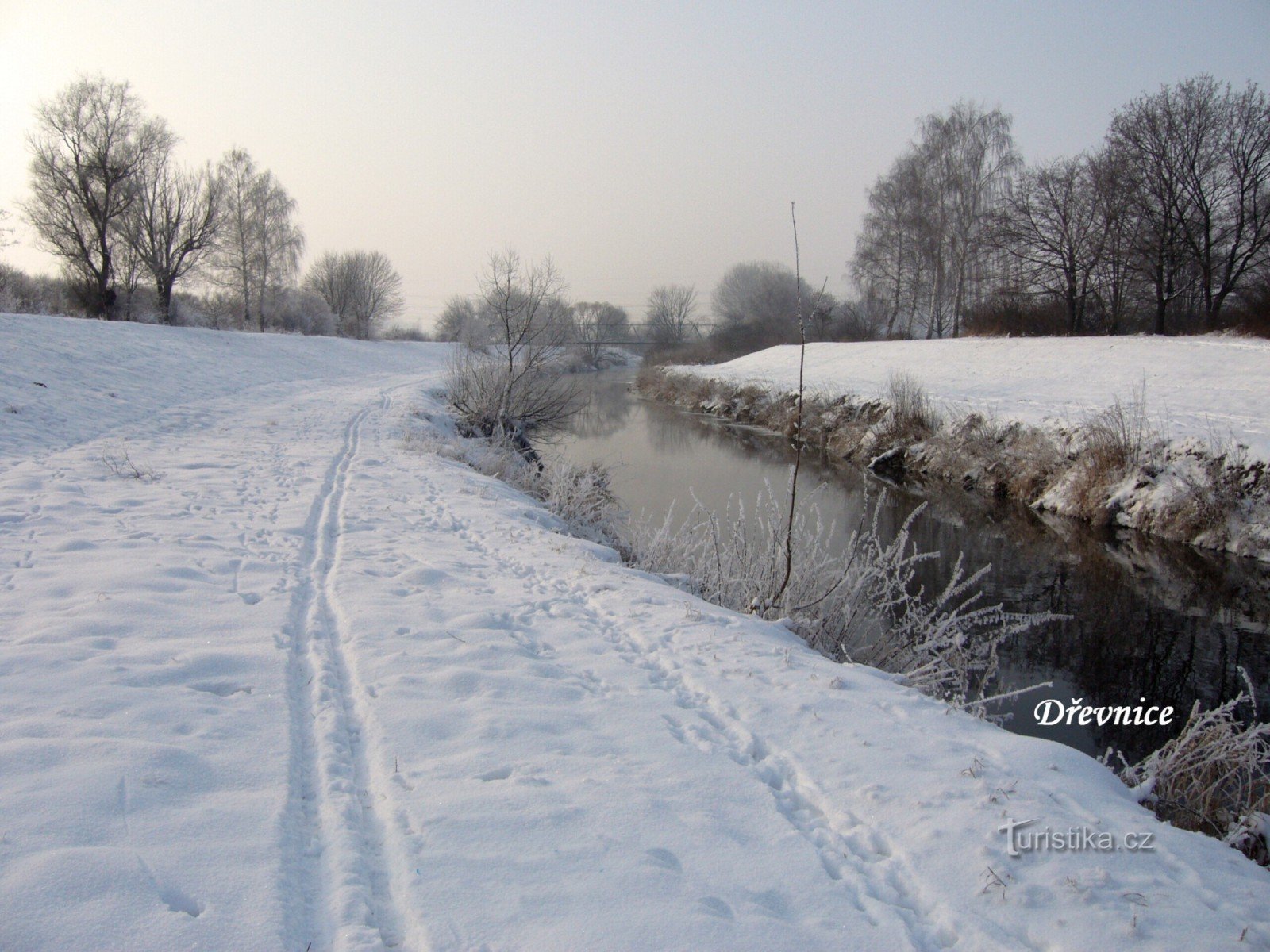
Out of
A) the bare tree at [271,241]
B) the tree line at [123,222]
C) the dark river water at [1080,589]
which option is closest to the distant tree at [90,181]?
the tree line at [123,222]

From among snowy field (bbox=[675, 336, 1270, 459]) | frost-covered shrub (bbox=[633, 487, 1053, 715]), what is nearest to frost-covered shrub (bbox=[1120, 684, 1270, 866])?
frost-covered shrub (bbox=[633, 487, 1053, 715])

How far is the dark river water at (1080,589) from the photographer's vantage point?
6457mm

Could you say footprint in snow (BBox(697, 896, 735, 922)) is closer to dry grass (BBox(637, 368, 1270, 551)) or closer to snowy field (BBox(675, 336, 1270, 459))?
dry grass (BBox(637, 368, 1270, 551))

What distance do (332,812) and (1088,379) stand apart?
19.4 meters

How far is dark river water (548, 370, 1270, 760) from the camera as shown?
21.2ft

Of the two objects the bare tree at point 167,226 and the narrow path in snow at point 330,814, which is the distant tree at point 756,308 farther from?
the narrow path in snow at point 330,814

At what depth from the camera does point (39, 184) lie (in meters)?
25.2

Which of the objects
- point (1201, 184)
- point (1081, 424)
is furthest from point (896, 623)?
point (1201, 184)

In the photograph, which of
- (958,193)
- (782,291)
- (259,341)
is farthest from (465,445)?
(782,291)

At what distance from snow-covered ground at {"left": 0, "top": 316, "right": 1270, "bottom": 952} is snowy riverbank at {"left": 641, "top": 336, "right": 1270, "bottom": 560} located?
9112mm

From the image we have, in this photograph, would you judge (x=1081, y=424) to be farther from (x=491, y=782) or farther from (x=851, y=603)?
(x=491, y=782)

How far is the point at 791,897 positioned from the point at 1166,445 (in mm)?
12018

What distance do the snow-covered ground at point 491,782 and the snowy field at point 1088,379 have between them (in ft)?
33.0

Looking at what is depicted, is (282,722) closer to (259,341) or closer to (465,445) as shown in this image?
(465,445)
